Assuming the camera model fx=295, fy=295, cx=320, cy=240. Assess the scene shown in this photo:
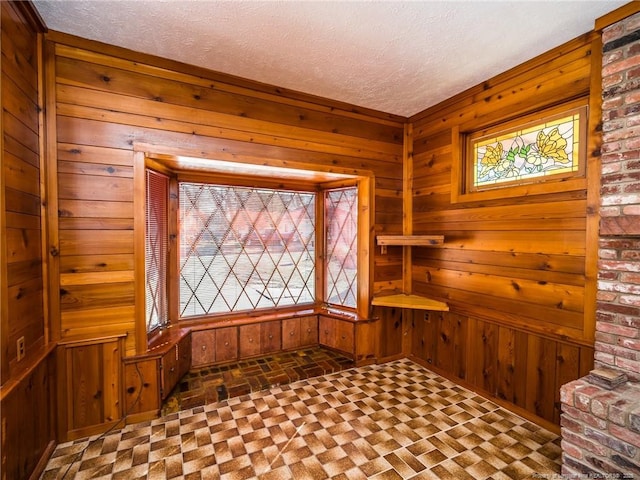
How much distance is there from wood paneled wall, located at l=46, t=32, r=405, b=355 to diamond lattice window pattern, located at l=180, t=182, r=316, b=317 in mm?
755

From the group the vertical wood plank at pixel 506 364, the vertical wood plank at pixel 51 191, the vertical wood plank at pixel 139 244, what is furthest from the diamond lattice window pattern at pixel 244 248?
the vertical wood plank at pixel 506 364

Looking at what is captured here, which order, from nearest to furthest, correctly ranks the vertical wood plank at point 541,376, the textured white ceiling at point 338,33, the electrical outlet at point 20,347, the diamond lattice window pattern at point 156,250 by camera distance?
the electrical outlet at point 20,347, the textured white ceiling at point 338,33, the vertical wood plank at point 541,376, the diamond lattice window pattern at point 156,250

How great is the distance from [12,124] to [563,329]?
3423 mm

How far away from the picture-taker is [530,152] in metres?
2.21

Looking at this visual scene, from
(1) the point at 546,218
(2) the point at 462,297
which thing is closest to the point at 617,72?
(1) the point at 546,218

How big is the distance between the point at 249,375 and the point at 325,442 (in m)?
1.05

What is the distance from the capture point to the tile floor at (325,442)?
1.64 m

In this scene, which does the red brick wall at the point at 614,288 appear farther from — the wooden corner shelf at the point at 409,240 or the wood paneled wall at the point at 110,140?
the wood paneled wall at the point at 110,140

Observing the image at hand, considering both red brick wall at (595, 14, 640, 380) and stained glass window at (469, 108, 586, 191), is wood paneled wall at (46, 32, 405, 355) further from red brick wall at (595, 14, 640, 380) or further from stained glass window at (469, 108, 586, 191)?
red brick wall at (595, 14, 640, 380)

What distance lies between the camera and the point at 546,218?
80.3 inches

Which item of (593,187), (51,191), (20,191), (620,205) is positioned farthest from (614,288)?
(51,191)

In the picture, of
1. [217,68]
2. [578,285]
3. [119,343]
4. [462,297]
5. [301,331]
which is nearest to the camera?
[578,285]

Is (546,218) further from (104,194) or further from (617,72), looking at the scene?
(104,194)

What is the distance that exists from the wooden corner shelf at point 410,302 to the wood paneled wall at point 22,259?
2.42 metres
